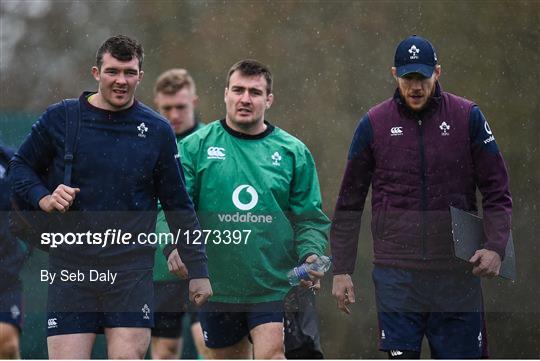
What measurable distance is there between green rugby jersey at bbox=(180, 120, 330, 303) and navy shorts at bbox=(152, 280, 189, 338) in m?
1.29

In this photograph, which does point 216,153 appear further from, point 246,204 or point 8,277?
point 8,277

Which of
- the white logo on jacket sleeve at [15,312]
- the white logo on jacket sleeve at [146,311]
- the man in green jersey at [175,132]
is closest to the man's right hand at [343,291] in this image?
the white logo on jacket sleeve at [146,311]

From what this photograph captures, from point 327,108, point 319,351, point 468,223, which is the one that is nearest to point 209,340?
point 319,351

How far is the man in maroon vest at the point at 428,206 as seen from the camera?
6301mm

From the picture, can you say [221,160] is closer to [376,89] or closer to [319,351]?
[319,351]

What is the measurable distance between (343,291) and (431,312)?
48 centimetres

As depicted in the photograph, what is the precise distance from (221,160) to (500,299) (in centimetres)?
322

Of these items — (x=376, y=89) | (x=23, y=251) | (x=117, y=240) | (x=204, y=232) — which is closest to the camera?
(x=117, y=240)

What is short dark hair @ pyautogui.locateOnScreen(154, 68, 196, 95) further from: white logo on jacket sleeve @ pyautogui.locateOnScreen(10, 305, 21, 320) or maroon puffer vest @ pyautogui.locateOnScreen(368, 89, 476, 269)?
maroon puffer vest @ pyautogui.locateOnScreen(368, 89, 476, 269)

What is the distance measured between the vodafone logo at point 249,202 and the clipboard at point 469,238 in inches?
47.9

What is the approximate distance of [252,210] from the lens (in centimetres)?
690

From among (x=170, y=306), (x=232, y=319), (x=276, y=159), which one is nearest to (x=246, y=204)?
(x=276, y=159)

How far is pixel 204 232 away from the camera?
22.3 ft

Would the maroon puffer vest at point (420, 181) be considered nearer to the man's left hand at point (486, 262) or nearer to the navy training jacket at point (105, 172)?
the man's left hand at point (486, 262)
